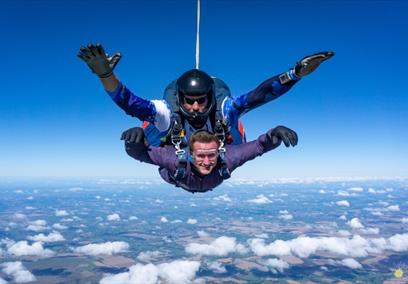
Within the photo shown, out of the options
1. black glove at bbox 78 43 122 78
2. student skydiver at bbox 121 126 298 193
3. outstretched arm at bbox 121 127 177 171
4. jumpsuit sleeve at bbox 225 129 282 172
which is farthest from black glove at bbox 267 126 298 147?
black glove at bbox 78 43 122 78

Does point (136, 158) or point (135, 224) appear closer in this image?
point (136, 158)

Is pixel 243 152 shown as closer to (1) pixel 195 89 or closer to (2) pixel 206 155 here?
(2) pixel 206 155

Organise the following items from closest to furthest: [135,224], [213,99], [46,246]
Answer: [213,99] → [46,246] → [135,224]

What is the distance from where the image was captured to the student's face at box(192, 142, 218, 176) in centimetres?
370

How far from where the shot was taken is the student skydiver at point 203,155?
3555mm

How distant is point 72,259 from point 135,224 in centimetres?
5897

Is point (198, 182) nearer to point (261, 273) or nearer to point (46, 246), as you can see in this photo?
point (261, 273)

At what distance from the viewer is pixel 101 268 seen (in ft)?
269

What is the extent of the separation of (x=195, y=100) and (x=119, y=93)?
30.6 inches

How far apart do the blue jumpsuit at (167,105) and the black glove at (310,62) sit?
0.10 meters

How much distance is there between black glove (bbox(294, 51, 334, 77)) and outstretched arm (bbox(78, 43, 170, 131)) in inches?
56.4

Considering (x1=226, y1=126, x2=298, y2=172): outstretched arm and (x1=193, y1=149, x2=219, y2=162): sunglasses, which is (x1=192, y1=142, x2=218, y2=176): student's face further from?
(x1=226, y1=126, x2=298, y2=172): outstretched arm

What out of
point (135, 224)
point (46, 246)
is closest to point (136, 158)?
point (46, 246)

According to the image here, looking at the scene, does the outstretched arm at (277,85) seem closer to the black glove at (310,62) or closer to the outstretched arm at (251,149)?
the black glove at (310,62)
